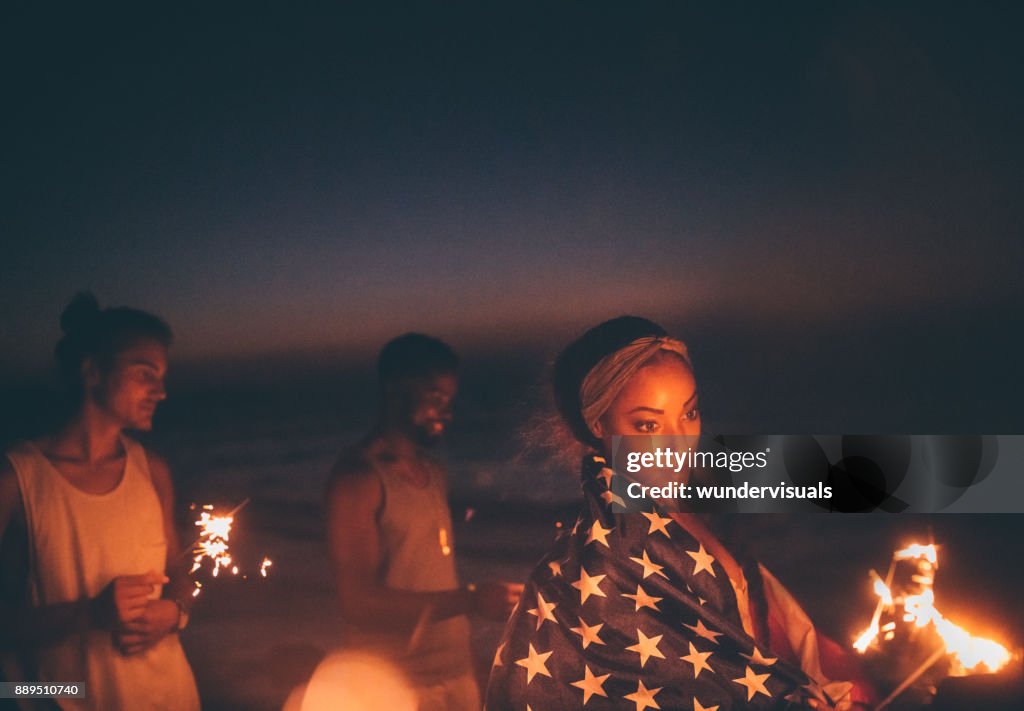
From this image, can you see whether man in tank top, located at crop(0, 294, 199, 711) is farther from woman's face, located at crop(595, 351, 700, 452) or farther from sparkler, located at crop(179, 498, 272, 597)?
woman's face, located at crop(595, 351, 700, 452)

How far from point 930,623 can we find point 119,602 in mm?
2477

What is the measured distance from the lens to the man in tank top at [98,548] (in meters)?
2.62

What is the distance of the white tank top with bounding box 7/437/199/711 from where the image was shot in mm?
2623

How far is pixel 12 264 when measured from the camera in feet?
9.11

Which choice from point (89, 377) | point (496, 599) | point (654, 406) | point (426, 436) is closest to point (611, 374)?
point (654, 406)

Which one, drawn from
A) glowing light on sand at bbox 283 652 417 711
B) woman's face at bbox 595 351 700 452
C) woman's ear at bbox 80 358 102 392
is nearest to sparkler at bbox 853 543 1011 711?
woman's face at bbox 595 351 700 452

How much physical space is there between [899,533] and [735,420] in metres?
0.61

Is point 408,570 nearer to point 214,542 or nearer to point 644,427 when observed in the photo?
point 214,542

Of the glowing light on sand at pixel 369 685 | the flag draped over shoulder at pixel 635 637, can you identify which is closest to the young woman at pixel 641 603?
the flag draped over shoulder at pixel 635 637

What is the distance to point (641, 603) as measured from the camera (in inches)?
99.7

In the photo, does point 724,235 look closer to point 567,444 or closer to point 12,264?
point 567,444

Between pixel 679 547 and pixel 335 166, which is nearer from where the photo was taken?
pixel 679 547

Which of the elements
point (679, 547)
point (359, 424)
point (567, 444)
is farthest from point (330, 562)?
point (679, 547)

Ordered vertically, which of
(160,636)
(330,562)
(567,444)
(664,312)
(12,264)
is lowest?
(160,636)
